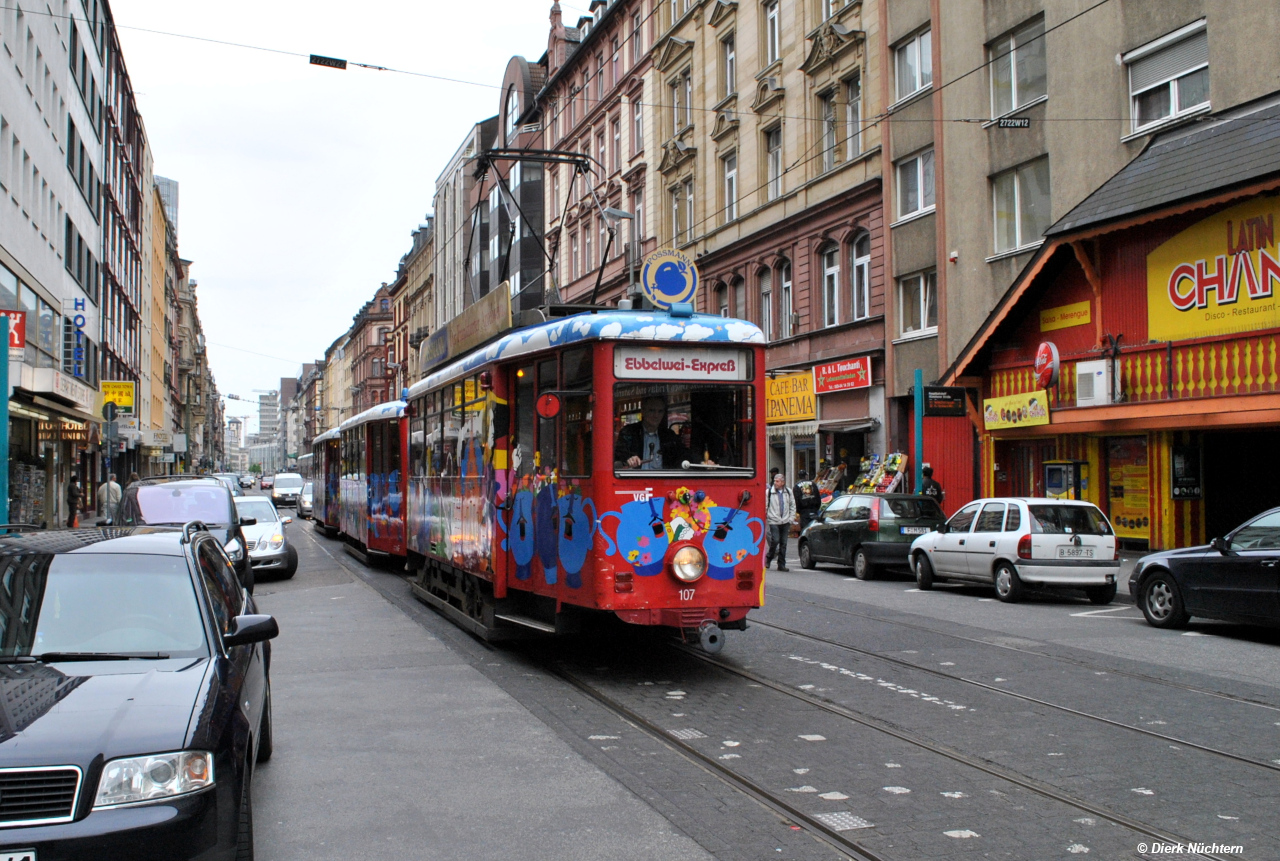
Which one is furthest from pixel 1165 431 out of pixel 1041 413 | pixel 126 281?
pixel 126 281

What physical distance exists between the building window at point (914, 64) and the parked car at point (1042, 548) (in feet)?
44.1

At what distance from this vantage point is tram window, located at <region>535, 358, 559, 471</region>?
9.68m

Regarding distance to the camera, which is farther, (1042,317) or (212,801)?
(1042,317)

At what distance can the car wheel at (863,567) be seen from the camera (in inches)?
762

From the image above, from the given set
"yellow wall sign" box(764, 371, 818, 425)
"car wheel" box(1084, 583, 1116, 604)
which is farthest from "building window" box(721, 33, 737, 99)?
"car wheel" box(1084, 583, 1116, 604)

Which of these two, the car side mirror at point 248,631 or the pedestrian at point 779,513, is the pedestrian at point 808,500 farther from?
the car side mirror at point 248,631

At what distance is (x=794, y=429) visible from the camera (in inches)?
1254

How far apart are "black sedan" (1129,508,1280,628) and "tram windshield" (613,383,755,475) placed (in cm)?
585

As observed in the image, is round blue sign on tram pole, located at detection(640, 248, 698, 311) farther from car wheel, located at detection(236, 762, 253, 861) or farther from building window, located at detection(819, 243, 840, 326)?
building window, located at detection(819, 243, 840, 326)

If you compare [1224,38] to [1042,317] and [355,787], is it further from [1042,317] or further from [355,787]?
[355,787]

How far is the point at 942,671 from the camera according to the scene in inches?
384

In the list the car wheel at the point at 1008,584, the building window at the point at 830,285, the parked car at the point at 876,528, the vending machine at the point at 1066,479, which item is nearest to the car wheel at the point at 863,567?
the parked car at the point at 876,528

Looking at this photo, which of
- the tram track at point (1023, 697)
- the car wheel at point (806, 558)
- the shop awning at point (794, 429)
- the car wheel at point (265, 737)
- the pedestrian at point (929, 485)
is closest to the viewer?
the car wheel at point (265, 737)

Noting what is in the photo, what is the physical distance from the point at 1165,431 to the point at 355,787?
16.8 metres
